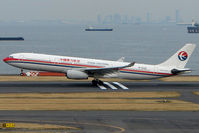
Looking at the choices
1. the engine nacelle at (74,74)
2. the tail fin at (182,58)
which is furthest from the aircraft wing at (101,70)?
the tail fin at (182,58)

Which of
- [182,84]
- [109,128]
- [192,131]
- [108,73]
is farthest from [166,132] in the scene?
[182,84]

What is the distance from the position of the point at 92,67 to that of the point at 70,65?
3222 mm

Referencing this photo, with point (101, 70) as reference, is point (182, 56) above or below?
above

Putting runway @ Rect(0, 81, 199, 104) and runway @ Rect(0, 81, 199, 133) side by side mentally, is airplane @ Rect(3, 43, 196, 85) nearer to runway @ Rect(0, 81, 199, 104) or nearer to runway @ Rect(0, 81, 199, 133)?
runway @ Rect(0, 81, 199, 104)

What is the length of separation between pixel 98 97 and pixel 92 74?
426 inches

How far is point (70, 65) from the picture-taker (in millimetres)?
60688

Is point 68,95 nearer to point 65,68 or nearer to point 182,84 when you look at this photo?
point 65,68

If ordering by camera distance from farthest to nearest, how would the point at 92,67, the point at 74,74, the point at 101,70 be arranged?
the point at 92,67 < the point at 101,70 < the point at 74,74

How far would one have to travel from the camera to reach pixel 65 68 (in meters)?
60.6

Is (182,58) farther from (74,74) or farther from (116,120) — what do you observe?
(116,120)

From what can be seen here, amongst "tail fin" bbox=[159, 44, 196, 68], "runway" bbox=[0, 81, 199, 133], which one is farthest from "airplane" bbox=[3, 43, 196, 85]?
"runway" bbox=[0, 81, 199, 133]

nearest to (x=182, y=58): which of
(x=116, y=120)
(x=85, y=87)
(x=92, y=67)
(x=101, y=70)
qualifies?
(x=101, y=70)

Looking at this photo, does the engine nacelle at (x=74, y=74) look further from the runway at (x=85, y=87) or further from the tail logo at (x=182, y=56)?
the tail logo at (x=182, y=56)

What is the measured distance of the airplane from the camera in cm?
6031
